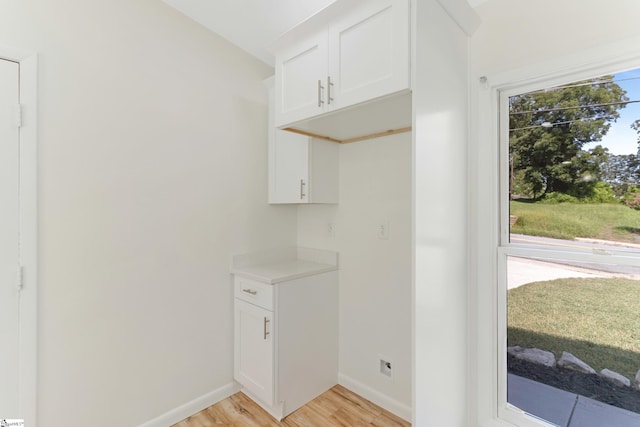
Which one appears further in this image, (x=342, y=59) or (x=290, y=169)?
(x=290, y=169)

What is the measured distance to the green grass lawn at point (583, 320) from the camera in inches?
51.3

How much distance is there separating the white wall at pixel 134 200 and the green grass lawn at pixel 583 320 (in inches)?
72.0

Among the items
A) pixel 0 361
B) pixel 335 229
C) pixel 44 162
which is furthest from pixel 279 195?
pixel 0 361

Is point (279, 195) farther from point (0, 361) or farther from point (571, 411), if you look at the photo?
point (571, 411)

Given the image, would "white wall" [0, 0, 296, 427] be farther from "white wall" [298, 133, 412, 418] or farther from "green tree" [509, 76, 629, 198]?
"green tree" [509, 76, 629, 198]

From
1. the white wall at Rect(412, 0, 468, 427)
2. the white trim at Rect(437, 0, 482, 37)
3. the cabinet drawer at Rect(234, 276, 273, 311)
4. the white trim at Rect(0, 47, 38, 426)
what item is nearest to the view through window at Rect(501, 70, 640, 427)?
the white wall at Rect(412, 0, 468, 427)

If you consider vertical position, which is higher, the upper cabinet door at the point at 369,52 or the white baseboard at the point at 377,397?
the upper cabinet door at the point at 369,52

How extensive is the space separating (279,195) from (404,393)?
63.3 inches

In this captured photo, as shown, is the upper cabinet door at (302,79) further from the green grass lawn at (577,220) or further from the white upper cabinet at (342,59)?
the green grass lawn at (577,220)

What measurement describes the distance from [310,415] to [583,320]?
165 cm

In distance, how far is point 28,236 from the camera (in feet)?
4.66

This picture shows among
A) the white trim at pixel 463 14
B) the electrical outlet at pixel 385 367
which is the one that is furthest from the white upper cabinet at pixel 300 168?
the electrical outlet at pixel 385 367

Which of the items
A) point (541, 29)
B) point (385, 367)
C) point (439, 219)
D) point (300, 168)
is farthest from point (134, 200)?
point (541, 29)

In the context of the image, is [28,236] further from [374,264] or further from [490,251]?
[490,251]
